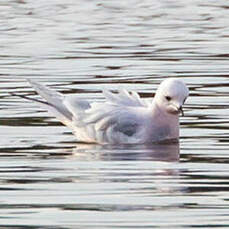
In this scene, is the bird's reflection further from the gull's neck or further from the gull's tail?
the gull's tail

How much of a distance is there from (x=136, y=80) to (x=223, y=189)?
770cm

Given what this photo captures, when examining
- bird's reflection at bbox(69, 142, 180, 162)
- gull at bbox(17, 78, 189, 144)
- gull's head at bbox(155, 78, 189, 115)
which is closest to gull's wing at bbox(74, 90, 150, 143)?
gull at bbox(17, 78, 189, 144)

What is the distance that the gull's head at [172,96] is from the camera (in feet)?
46.7

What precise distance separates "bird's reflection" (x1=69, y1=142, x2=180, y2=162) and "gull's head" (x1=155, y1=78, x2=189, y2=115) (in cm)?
39

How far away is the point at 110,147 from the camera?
47.5 feet

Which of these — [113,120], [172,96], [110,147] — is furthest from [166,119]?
[110,147]

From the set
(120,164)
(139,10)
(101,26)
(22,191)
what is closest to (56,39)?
(101,26)

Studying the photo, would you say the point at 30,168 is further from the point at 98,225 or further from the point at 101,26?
the point at 101,26

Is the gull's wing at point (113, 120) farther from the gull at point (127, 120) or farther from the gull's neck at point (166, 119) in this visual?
the gull's neck at point (166, 119)

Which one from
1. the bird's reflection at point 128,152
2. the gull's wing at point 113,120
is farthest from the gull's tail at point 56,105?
the bird's reflection at point 128,152

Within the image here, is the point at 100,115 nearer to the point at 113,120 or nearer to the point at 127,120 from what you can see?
the point at 113,120

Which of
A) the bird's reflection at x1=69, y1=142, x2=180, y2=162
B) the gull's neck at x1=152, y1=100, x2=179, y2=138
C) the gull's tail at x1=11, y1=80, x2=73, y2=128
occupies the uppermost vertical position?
the gull's tail at x1=11, y1=80, x2=73, y2=128

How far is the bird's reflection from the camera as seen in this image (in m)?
13.6

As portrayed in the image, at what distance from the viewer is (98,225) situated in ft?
32.5
